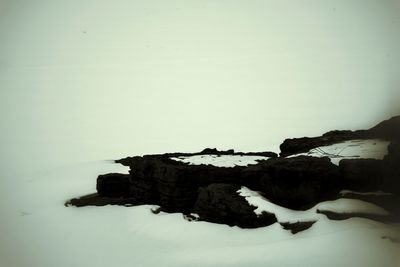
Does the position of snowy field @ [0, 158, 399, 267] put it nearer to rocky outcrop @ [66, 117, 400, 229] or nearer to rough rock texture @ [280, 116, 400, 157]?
rocky outcrop @ [66, 117, 400, 229]

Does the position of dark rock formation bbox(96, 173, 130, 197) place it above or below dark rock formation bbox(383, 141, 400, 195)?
below

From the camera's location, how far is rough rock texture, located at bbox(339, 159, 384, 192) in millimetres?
7758

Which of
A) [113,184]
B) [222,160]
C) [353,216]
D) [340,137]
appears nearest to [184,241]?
[353,216]

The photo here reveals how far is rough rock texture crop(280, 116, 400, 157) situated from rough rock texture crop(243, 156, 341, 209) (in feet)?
4.86

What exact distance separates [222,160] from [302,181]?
155 inches

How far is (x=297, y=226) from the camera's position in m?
7.70

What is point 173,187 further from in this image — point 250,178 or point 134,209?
point 250,178

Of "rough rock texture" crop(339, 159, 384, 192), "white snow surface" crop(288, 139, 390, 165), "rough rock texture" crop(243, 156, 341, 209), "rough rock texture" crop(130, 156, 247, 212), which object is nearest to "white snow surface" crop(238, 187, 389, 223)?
"rough rock texture" crop(243, 156, 341, 209)

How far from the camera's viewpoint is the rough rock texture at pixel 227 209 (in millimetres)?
8234

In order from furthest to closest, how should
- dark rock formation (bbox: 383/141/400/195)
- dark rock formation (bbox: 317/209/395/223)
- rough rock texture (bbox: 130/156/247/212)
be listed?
rough rock texture (bbox: 130/156/247/212), dark rock formation (bbox: 383/141/400/195), dark rock formation (bbox: 317/209/395/223)

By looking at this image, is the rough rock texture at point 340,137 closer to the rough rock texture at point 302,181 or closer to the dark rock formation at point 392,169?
the dark rock formation at point 392,169

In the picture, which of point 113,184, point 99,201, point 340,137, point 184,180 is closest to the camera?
point 184,180

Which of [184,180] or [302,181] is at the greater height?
[302,181]

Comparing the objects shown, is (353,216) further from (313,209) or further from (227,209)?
(227,209)
